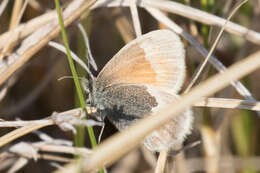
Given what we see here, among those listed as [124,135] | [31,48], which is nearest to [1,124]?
[31,48]

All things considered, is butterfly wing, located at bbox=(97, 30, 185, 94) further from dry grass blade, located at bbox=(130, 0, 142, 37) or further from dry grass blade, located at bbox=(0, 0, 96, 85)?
dry grass blade, located at bbox=(0, 0, 96, 85)

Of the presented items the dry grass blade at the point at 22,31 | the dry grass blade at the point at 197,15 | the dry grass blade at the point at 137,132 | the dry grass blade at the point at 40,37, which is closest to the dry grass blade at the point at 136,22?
the dry grass blade at the point at 197,15

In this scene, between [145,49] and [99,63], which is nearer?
[145,49]

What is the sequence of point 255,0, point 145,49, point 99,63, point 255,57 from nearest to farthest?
point 255,57 → point 145,49 → point 255,0 → point 99,63

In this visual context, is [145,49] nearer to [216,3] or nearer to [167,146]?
[167,146]

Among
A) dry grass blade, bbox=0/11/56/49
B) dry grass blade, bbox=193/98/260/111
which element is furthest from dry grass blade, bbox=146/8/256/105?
dry grass blade, bbox=0/11/56/49

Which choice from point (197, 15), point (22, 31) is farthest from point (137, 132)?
point (22, 31)
